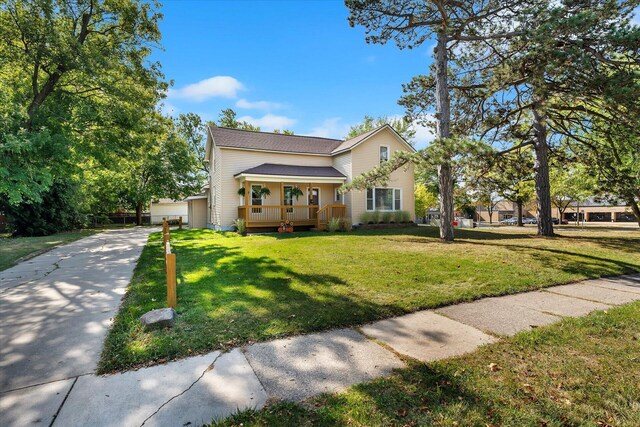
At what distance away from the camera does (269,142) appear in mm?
20250

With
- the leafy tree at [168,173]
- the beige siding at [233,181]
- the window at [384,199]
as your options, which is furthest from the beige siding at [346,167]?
the leafy tree at [168,173]

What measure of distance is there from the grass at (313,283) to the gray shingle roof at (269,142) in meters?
9.81

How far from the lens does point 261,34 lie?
12.2 m

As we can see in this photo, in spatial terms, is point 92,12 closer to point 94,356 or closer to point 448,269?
point 94,356

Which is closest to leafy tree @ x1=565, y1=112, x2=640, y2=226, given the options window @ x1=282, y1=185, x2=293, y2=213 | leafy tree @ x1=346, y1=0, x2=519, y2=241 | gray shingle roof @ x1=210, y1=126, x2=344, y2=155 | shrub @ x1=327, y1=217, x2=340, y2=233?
leafy tree @ x1=346, y1=0, x2=519, y2=241

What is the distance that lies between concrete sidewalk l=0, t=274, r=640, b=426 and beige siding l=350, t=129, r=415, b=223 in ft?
49.7

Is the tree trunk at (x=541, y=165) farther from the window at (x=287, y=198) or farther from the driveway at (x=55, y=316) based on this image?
the driveway at (x=55, y=316)

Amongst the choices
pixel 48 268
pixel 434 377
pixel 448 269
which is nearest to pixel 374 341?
pixel 434 377

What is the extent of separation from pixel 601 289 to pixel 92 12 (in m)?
20.5

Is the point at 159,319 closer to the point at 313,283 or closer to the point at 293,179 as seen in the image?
the point at 313,283

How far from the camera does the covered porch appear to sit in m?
17.3

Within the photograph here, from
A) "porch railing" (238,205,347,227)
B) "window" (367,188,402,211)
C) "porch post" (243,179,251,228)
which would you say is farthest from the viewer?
"window" (367,188,402,211)

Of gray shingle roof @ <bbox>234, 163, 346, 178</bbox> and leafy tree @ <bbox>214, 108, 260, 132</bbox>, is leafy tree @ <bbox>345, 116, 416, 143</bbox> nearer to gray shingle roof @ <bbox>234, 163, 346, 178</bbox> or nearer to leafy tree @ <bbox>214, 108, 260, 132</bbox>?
leafy tree @ <bbox>214, 108, 260, 132</bbox>

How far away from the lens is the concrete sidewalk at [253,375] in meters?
2.44
